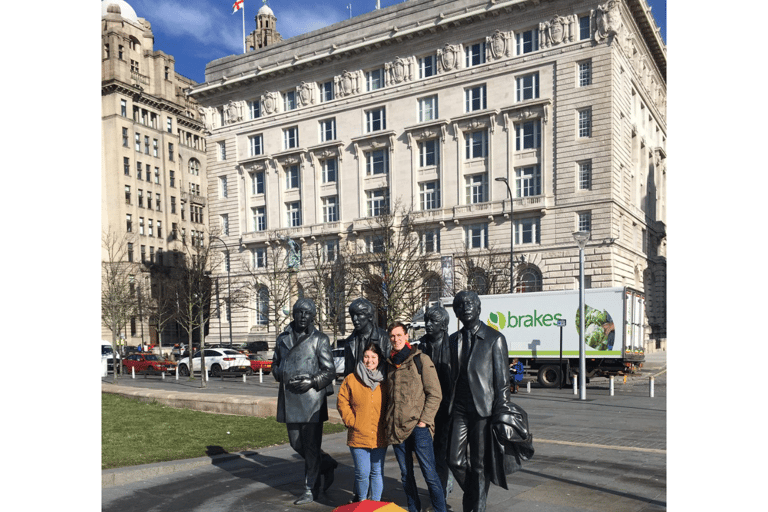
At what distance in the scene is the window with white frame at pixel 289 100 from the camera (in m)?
58.1

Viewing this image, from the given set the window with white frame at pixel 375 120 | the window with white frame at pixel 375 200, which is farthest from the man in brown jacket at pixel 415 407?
the window with white frame at pixel 375 120

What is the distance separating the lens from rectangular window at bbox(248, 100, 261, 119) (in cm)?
6031

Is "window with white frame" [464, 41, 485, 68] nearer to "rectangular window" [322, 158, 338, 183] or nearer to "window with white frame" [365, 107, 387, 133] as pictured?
"window with white frame" [365, 107, 387, 133]

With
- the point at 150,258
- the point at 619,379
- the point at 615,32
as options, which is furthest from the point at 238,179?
the point at 619,379

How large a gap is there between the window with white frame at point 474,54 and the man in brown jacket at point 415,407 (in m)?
44.9

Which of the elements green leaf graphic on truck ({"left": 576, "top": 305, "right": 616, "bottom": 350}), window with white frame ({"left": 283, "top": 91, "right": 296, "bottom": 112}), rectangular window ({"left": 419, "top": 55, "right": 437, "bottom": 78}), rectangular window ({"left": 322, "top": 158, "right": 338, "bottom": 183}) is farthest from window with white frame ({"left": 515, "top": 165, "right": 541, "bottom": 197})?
green leaf graphic on truck ({"left": 576, "top": 305, "right": 616, "bottom": 350})

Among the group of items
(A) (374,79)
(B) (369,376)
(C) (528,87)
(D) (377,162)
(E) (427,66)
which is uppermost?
(E) (427,66)

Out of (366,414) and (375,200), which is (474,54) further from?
(366,414)

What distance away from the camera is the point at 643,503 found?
23.4 ft

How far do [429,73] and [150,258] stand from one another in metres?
41.0

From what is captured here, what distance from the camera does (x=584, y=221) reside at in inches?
1720

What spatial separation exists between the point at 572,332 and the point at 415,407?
20.3 m

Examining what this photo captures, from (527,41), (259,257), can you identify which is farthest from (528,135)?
(259,257)
